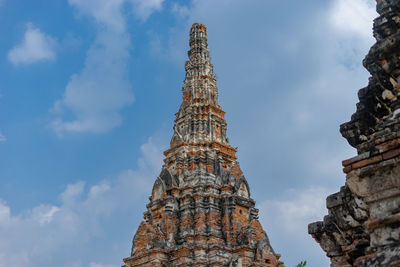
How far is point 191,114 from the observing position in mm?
23656

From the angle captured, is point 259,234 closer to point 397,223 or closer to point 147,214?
point 147,214

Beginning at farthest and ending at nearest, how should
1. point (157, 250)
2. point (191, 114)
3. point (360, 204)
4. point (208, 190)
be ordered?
point (191, 114)
point (208, 190)
point (157, 250)
point (360, 204)

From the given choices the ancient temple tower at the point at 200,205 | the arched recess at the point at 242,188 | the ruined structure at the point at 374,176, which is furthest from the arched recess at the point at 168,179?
the ruined structure at the point at 374,176

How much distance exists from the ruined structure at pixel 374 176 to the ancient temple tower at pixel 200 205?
13.1 m

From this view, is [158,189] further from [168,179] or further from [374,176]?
[374,176]

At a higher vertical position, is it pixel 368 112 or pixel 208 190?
pixel 208 190

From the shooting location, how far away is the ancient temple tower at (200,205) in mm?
18469

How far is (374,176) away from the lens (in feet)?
14.0

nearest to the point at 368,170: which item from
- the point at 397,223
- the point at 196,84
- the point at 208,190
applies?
the point at 397,223

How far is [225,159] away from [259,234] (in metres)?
4.59

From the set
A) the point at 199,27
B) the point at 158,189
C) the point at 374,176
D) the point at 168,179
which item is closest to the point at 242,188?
the point at 168,179

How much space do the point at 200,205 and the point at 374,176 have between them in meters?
16.0

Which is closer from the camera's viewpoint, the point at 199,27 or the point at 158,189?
the point at 158,189

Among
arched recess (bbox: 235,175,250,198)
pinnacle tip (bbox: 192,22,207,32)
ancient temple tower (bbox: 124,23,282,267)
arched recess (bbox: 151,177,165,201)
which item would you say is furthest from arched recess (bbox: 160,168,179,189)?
pinnacle tip (bbox: 192,22,207,32)
